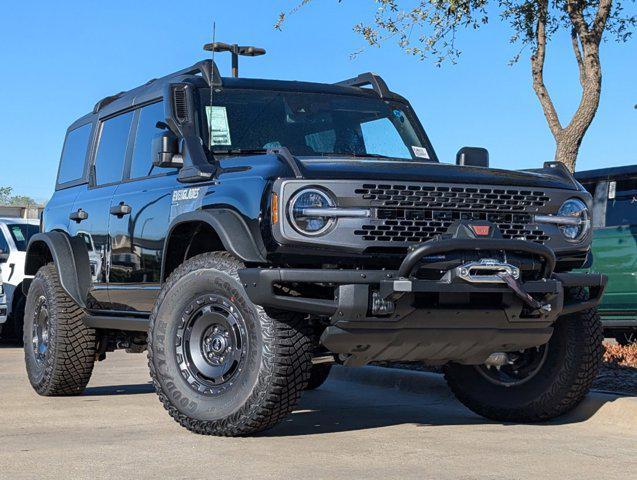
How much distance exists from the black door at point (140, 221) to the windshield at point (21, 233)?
296 inches

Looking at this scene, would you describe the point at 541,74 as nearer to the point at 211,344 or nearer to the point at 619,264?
the point at 619,264

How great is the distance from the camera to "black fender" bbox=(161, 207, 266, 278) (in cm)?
638

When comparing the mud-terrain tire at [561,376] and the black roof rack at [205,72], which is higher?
the black roof rack at [205,72]

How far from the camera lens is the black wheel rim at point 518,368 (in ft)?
24.3

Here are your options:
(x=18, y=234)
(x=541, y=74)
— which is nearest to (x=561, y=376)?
(x=541, y=74)

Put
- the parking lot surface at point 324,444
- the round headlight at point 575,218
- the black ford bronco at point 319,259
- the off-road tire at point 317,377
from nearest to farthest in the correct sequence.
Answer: the parking lot surface at point 324,444, the black ford bronco at point 319,259, the round headlight at point 575,218, the off-road tire at point 317,377

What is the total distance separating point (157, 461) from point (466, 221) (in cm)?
207

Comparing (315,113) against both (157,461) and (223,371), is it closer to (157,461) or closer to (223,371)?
(223,371)

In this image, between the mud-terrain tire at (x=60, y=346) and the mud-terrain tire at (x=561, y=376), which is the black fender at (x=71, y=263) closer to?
the mud-terrain tire at (x=60, y=346)

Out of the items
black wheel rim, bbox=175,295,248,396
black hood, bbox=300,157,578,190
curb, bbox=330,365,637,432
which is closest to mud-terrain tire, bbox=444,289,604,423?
curb, bbox=330,365,637,432

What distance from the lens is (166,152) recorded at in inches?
288

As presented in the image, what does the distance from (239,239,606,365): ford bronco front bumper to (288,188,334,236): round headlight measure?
0.28 meters

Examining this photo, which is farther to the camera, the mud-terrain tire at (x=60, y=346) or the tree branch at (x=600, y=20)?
the tree branch at (x=600, y=20)

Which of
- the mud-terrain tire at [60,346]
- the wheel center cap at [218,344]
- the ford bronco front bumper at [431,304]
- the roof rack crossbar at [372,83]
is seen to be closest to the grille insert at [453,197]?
the ford bronco front bumper at [431,304]
